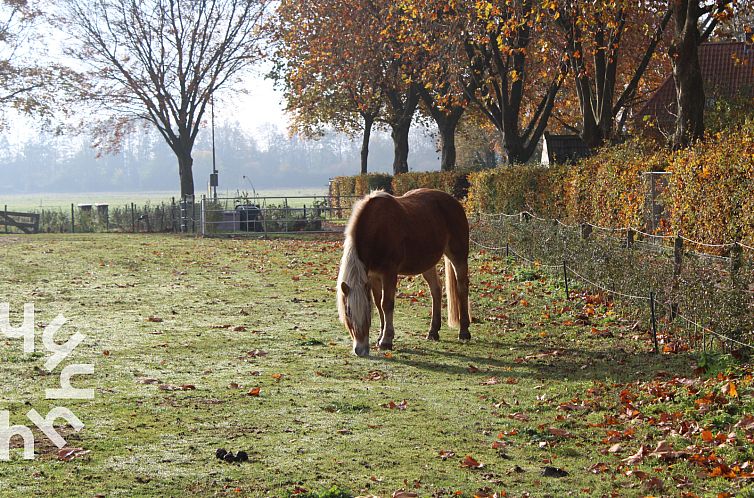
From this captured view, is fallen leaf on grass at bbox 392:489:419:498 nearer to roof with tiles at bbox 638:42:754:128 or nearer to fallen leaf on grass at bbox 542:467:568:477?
fallen leaf on grass at bbox 542:467:568:477

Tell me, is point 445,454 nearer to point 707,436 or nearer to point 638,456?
point 638,456

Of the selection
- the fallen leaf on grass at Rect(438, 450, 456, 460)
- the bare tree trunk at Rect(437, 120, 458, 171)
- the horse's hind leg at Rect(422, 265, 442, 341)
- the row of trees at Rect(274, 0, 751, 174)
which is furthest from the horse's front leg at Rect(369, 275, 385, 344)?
the bare tree trunk at Rect(437, 120, 458, 171)

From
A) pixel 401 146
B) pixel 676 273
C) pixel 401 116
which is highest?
pixel 401 116

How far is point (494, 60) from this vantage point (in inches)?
1109

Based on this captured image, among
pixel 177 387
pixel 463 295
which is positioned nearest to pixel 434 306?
pixel 463 295

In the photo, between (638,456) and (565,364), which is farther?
(565,364)

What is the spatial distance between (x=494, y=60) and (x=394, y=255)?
60.3ft

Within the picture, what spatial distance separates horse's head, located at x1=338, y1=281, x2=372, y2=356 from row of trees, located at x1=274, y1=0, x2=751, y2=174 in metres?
7.42

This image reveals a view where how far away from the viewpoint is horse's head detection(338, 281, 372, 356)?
10242mm

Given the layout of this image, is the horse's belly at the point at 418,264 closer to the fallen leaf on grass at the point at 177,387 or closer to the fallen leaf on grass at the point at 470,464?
the fallen leaf on grass at the point at 177,387

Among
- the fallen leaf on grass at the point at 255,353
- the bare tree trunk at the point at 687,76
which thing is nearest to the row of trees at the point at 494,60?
the bare tree trunk at the point at 687,76

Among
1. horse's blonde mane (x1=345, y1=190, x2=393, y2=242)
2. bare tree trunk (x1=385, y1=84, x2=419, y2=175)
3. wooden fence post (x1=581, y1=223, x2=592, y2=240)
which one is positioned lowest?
wooden fence post (x1=581, y1=223, x2=592, y2=240)

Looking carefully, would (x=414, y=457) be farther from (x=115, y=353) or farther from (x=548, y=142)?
(x=548, y=142)

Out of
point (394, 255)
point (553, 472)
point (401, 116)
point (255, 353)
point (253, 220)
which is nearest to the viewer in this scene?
point (553, 472)
